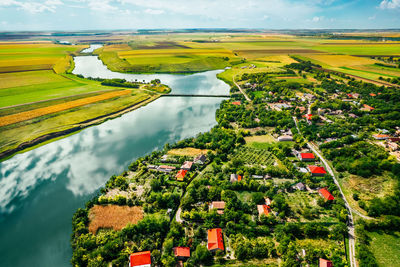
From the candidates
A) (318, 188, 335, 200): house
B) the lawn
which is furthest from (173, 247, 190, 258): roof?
(318, 188, 335, 200): house

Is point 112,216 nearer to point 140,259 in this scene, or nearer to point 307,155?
point 140,259

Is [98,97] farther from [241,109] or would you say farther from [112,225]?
[112,225]

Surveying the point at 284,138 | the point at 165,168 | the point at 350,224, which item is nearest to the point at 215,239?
the point at 165,168

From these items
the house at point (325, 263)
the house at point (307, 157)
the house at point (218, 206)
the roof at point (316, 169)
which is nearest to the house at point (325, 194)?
the roof at point (316, 169)

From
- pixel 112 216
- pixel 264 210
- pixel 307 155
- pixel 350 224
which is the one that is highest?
pixel 307 155

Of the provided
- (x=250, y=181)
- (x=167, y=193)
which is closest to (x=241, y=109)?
(x=250, y=181)
